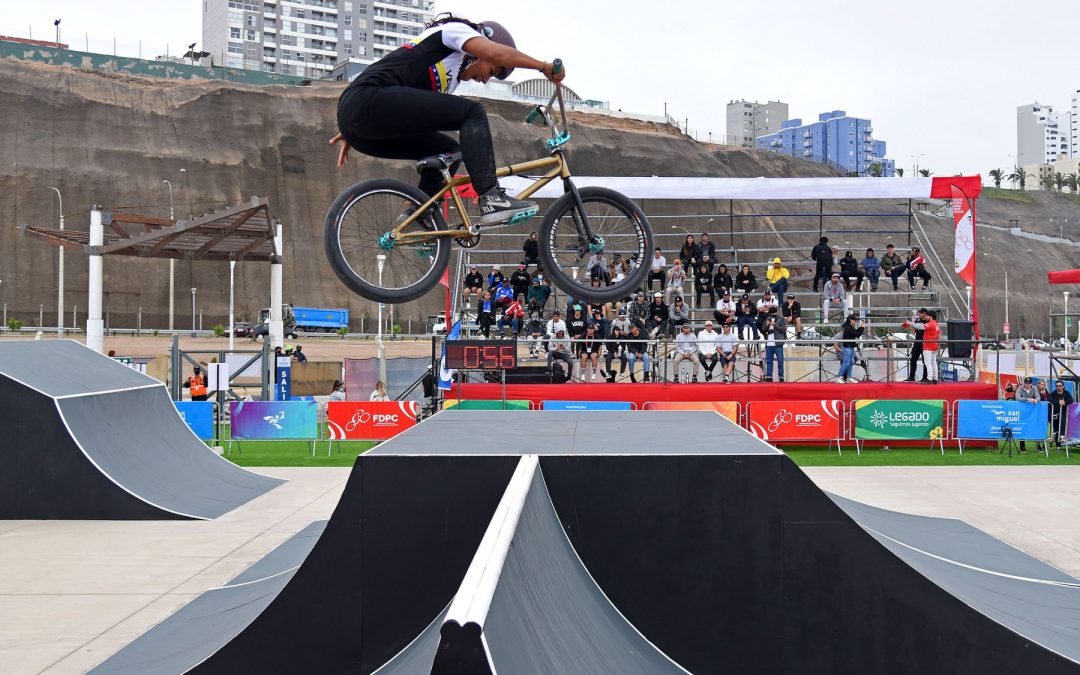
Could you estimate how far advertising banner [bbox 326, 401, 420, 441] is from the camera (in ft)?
63.6

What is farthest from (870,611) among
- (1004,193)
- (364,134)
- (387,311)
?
(1004,193)

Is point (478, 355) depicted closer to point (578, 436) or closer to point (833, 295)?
point (833, 295)

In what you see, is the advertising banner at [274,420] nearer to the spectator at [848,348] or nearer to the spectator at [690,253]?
the spectator at [690,253]

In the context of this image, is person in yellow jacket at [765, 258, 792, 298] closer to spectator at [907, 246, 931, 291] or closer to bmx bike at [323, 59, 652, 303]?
spectator at [907, 246, 931, 291]

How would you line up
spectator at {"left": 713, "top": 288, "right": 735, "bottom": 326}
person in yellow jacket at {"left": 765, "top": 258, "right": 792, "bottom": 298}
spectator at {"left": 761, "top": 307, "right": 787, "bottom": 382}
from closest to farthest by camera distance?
spectator at {"left": 761, "top": 307, "right": 787, "bottom": 382} → spectator at {"left": 713, "top": 288, "right": 735, "bottom": 326} → person in yellow jacket at {"left": 765, "top": 258, "right": 792, "bottom": 298}

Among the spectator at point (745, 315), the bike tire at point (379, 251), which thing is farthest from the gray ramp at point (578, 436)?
the spectator at point (745, 315)

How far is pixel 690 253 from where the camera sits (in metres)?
21.0

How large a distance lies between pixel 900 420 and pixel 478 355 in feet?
30.5

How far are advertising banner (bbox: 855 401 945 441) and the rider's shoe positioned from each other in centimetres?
1531

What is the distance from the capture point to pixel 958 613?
5.88 meters

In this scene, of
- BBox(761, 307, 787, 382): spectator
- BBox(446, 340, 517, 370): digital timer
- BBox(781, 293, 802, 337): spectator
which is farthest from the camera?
BBox(781, 293, 802, 337): spectator

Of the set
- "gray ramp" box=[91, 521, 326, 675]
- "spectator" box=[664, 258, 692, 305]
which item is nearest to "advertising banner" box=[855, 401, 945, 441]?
"spectator" box=[664, 258, 692, 305]

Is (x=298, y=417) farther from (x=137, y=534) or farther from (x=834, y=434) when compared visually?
(x=834, y=434)

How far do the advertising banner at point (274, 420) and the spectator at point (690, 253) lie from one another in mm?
8973
